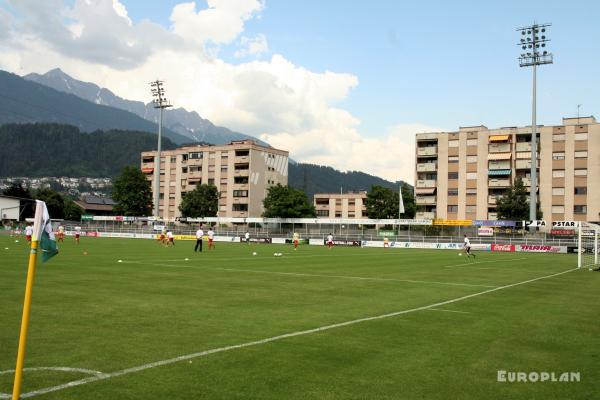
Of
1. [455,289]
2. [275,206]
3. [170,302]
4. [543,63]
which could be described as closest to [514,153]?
[543,63]

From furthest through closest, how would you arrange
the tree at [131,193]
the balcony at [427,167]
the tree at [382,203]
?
the tree at [131,193] → the balcony at [427,167] → the tree at [382,203]

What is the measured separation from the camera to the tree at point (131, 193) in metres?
118

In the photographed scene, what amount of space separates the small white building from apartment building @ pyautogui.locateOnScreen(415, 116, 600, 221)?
3274 inches

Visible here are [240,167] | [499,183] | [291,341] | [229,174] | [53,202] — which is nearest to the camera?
[291,341]

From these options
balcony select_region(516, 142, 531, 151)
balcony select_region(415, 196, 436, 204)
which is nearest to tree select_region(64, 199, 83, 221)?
balcony select_region(415, 196, 436, 204)

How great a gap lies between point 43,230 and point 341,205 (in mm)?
158171

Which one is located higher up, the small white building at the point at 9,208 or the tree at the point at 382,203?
the tree at the point at 382,203

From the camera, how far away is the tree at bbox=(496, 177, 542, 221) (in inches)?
3548

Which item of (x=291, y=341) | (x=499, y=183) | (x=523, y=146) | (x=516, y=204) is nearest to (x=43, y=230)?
(x=291, y=341)

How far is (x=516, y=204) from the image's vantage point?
9000 centimetres

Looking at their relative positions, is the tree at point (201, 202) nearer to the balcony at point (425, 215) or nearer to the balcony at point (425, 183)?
the balcony at point (425, 215)

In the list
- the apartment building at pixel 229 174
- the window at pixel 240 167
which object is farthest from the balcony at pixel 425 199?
the window at pixel 240 167

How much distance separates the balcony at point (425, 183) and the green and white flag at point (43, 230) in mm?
105510

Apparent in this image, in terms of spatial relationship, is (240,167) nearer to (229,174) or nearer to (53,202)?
(229,174)
